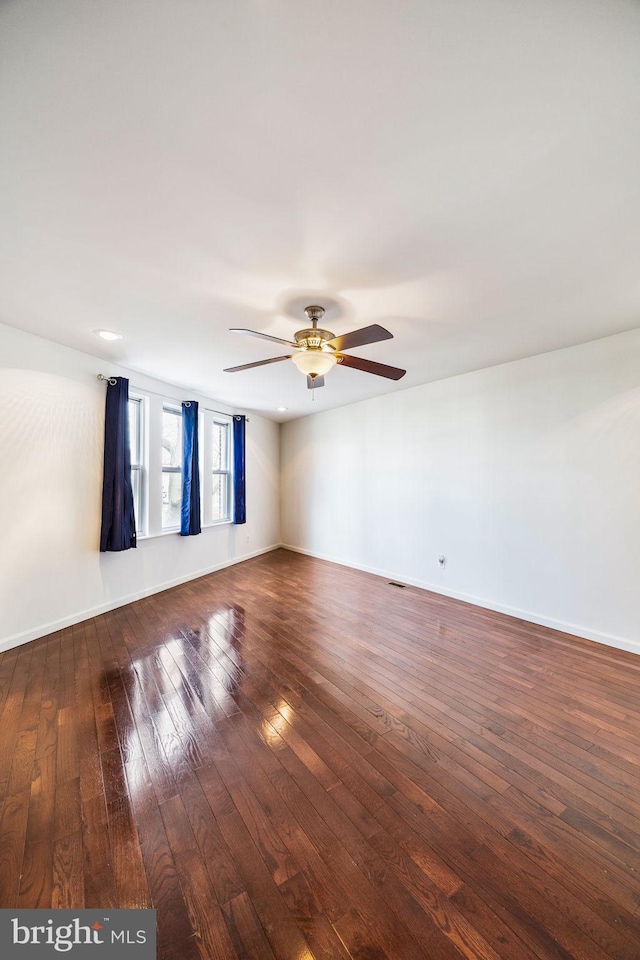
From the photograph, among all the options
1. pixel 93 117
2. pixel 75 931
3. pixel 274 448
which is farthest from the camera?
pixel 274 448

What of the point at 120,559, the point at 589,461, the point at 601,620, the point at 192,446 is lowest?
the point at 601,620

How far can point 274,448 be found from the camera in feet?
21.9

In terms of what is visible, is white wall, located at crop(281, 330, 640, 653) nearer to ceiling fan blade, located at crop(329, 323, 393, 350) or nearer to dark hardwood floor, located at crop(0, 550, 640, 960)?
dark hardwood floor, located at crop(0, 550, 640, 960)

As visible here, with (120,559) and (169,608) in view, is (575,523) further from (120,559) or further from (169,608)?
(120,559)

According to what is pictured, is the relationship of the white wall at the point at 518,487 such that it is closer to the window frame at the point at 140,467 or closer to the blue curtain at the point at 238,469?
the blue curtain at the point at 238,469

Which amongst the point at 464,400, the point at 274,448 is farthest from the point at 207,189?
the point at 274,448

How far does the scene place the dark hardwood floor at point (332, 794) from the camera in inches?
41.9

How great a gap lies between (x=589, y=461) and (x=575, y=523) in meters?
0.58

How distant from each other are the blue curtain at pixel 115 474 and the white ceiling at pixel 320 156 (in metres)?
1.12

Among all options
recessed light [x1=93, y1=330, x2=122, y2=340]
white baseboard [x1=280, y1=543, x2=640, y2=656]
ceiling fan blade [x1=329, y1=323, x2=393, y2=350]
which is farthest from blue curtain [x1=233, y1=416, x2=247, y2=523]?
ceiling fan blade [x1=329, y1=323, x2=393, y2=350]

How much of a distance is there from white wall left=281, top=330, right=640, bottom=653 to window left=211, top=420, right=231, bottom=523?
2.06 m

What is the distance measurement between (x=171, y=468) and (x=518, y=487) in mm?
4228

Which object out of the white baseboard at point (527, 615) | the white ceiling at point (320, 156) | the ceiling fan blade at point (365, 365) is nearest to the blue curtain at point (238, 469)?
the white baseboard at point (527, 615)

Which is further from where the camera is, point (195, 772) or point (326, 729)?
point (326, 729)
